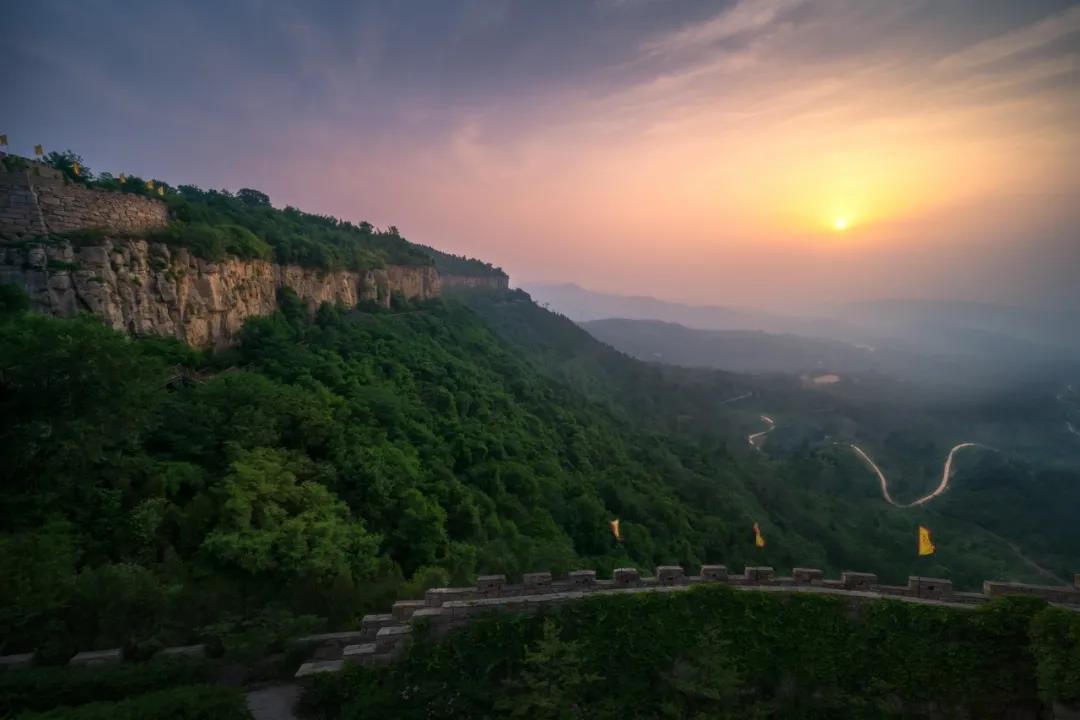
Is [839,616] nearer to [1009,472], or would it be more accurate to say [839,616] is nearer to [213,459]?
[213,459]

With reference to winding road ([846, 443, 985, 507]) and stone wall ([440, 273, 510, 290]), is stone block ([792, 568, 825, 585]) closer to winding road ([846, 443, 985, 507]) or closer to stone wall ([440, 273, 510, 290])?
winding road ([846, 443, 985, 507])

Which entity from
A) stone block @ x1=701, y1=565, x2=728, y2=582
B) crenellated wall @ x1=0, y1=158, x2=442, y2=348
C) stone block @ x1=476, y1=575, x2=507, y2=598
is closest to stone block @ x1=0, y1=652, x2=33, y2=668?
stone block @ x1=476, y1=575, x2=507, y2=598

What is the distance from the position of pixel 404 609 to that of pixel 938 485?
75.6m

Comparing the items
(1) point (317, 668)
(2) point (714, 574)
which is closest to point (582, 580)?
(2) point (714, 574)

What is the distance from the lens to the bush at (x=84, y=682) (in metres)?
7.39

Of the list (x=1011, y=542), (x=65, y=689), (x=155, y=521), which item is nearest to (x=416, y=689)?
(x=65, y=689)

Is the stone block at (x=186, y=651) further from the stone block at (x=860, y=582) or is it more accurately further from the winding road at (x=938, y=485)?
the winding road at (x=938, y=485)

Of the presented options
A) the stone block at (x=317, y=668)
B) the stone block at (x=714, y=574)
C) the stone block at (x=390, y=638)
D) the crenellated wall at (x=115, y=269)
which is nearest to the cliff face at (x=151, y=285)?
the crenellated wall at (x=115, y=269)

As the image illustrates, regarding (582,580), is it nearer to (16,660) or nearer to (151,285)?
(16,660)

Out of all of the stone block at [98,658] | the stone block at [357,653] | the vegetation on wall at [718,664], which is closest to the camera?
the stone block at [98,658]

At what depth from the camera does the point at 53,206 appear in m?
16.8

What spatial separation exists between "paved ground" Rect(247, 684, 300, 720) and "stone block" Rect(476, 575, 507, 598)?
3.72 meters

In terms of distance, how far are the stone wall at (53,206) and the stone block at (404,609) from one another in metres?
16.6

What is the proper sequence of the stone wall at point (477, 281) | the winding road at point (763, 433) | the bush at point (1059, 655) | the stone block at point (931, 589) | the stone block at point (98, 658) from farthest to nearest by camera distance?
1. the stone wall at point (477, 281)
2. the winding road at point (763, 433)
3. the stone block at point (931, 589)
4. the bush at point (1059, 655)
5. the stone block at point (98, 658)
